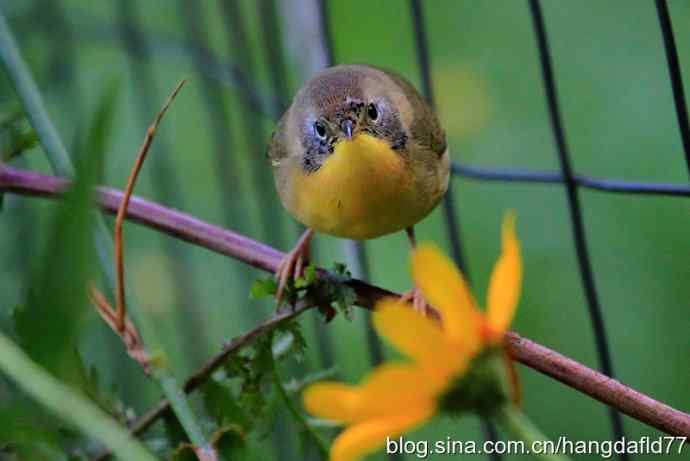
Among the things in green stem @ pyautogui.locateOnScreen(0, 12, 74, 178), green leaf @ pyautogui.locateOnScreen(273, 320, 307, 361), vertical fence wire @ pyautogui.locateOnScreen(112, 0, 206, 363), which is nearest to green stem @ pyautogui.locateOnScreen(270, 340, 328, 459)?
green leaf @ pyautogui.locateOnScreen(273, 320, 307, 361)

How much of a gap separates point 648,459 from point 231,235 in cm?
108

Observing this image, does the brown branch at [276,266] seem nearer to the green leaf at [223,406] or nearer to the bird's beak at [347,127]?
the green leaf at [223,406]

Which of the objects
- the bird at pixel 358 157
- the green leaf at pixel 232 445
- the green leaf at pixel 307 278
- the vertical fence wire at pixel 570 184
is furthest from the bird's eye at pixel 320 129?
the green leaf at pixel 232 445

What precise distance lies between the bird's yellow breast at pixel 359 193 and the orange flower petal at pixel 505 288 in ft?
2.14

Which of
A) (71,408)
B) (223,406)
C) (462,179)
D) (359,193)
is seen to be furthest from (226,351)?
(462,179)

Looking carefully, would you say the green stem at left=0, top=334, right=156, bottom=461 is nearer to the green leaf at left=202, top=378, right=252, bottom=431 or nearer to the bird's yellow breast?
the green leaf at left=202, top=378, right=252, bottom=431

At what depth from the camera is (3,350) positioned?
31 cm

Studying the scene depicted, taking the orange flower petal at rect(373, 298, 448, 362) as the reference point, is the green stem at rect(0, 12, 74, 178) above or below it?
above

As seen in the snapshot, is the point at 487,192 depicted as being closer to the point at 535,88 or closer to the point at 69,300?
the point at 535,88

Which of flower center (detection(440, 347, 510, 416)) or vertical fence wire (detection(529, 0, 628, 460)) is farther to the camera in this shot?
vertical fence wire (detection(529, 0, 628, 460))

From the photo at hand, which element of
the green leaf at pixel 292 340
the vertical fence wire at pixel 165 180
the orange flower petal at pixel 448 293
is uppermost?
the vertical fence wire at pixel 165 180

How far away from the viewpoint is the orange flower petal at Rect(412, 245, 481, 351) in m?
0.25

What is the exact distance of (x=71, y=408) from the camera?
11.0 inches

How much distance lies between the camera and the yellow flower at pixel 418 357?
245 mm
